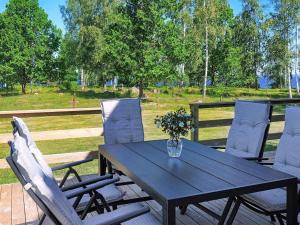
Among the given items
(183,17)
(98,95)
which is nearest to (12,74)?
(98,95)

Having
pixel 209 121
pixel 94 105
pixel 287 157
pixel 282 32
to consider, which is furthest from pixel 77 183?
pixel 282 32

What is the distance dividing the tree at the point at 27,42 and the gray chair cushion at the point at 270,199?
26.0 metres

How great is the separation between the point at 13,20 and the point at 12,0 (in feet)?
5.41

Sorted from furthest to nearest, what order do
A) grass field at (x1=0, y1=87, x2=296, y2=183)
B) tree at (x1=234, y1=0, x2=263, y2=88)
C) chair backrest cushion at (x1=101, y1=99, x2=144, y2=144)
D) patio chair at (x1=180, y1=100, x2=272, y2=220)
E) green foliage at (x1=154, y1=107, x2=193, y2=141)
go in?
tree at (x1=234, y1=0, x2=263, y2=88), grass field at (x1=0, y1=87, x2=296, y2=183), chair backrest cushion at (x1=101, y1=99, x2=144, y2=144), patio chair at (x1=180, y1=100, x2=272, y2=220), green foliage at (x1=154, y1=107, x2=193, y2=141)

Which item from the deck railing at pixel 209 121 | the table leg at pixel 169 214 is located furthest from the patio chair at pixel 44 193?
the deck railing at pixel 209 121

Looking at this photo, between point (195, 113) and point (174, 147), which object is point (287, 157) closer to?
point (174, 147)

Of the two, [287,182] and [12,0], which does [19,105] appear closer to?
[12,0]

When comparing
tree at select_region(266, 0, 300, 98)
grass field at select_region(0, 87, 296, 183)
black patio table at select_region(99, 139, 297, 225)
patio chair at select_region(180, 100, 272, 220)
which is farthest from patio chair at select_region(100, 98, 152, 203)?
tree at select_region(266, 0, 300, 98)

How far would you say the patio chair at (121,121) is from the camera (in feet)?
12.8

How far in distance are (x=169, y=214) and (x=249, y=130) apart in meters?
1.86

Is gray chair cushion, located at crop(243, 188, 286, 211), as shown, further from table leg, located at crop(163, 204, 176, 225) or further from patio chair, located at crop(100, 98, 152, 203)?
patio chair, located at crop(100, 98, 152, 203)

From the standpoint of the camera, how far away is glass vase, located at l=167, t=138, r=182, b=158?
2775 millimetres

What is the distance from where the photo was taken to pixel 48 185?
186 cm

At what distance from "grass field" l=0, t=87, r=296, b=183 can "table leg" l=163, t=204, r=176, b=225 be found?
363 centimetres
